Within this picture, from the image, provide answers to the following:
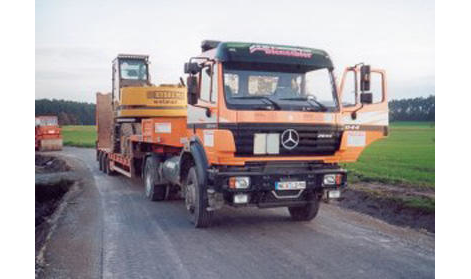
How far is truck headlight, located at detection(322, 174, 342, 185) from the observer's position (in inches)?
320

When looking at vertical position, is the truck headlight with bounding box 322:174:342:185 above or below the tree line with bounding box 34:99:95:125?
below

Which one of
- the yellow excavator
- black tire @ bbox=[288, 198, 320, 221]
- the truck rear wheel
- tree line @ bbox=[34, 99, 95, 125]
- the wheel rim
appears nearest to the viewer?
the wheel rim

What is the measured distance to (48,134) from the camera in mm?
36094

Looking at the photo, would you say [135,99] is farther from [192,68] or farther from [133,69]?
[192,68]

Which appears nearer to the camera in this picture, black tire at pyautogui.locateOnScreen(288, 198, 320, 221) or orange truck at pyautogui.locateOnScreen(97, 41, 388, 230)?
orange truck at pyautogui.locateOnScreen(97, 41, 388, 230)

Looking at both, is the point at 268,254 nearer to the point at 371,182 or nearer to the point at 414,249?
the point at 414,249

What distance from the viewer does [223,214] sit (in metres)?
9.82

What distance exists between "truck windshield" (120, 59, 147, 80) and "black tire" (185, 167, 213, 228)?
801 centimetres

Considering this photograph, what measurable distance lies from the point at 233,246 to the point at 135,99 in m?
7.95

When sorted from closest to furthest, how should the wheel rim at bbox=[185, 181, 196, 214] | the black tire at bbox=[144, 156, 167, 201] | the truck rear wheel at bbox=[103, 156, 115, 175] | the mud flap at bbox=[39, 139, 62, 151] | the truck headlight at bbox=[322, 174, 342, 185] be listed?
1. the truck headlight at bbox=[322, 174, 342, 185]
2. the wheel rim at bbox=[185, 181, 196, 214]
3. the black tire at bbox=[144, 156, 167, 201]
4. the truck rear wheel at bbox=[103, 156, 115, 175]
5. the mud flap at bbox=[39, 139, 62, 151]

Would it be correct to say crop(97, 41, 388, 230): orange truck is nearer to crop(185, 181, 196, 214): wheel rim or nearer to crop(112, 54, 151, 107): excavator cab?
crop(185, 181, 196, 214): wheel rim

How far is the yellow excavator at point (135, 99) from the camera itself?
14008 millimetres

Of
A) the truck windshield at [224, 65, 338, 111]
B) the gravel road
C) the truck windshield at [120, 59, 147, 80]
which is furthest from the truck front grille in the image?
the truck windshield at [120, 59, 147, 80]
